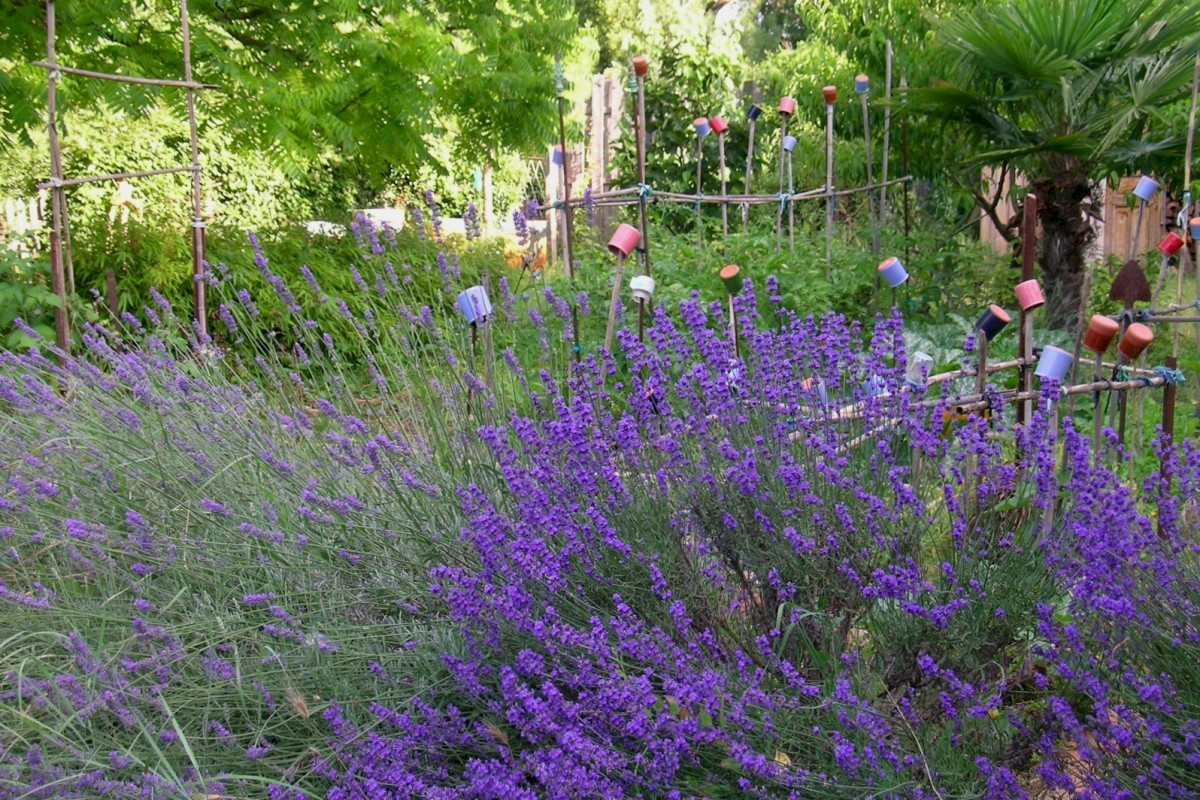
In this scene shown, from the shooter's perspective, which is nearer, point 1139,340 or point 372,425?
point 1139,340

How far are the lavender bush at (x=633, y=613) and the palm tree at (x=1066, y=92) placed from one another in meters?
3.54

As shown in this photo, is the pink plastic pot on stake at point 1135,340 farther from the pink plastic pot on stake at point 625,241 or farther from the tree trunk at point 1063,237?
the tree trunk at point 1063,237

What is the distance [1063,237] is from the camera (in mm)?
6242

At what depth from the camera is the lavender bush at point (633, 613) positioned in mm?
1852

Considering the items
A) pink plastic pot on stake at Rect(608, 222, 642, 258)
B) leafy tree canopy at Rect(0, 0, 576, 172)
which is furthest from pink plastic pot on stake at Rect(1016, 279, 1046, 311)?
leafy tree canopy at Rect(0, 0, 576, 172)

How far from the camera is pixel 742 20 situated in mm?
29109

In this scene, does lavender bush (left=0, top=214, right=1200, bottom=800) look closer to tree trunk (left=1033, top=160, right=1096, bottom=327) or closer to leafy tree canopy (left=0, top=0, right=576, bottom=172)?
leafy tree canopy (left=0, top=0, right=576, bottom=172)

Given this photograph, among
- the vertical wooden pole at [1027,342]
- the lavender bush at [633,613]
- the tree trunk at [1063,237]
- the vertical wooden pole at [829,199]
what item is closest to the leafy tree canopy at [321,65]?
the vertical wooden pole at [829,199]

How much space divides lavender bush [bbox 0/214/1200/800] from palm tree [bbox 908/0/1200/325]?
11.6ft

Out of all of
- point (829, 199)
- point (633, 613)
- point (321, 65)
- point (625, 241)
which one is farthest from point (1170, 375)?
point (321, 65)

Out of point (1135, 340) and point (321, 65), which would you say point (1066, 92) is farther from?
point (321, 65)

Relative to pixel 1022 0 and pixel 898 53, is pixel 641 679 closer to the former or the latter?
pixel 1022 0

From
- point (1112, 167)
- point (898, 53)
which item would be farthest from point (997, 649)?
point (898, 53)

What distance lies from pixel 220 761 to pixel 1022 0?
5.90 metres
